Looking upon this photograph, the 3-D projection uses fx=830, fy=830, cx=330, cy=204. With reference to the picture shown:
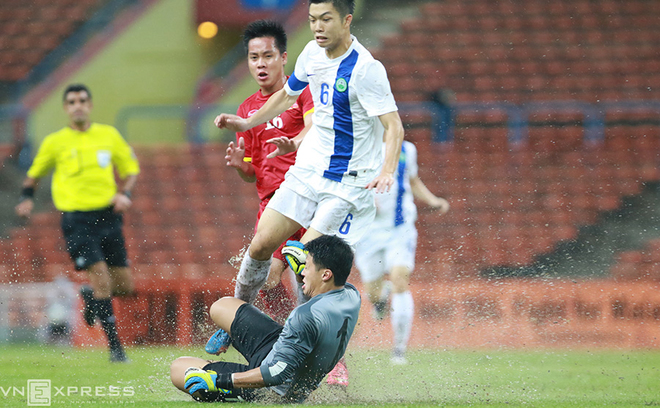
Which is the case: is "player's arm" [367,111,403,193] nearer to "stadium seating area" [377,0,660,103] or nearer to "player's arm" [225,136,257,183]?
"player's arm" [225,136,257,183]

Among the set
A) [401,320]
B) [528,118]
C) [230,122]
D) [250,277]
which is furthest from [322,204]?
[528,118]

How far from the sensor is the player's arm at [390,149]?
13.9 ft

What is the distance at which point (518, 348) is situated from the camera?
7625mm

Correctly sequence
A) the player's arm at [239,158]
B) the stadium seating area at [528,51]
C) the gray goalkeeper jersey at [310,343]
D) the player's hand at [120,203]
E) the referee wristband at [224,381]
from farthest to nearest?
the stadium seating area at [528,51], the player's hand at [120,203], the player's arm at [239,158], the referee wristband at [224,381], the gray goalkeeper jersey at [310,343]

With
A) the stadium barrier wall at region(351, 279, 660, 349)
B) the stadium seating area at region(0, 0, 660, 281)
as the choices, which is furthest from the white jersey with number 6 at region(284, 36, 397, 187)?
the stadium seating area at region(0, 0, 660, 281)

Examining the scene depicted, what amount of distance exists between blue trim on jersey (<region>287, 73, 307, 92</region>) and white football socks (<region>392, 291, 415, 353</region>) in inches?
95.3

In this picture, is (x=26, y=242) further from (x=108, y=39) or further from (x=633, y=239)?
(x=633, y=239)

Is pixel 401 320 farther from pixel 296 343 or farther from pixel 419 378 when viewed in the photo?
pixel 296 343

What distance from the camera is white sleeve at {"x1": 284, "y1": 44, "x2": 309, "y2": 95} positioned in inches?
188

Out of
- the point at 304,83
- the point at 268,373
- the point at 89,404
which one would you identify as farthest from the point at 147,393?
the point at 304,83

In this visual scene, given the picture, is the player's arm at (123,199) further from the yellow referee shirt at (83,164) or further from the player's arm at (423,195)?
the player's arm at (423,195)

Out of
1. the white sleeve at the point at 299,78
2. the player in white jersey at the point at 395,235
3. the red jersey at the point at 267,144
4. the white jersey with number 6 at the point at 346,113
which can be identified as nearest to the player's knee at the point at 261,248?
the white jersey with number 6 at the point at 346,113

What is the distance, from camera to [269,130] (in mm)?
5453

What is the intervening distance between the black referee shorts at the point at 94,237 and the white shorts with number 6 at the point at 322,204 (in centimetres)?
253
